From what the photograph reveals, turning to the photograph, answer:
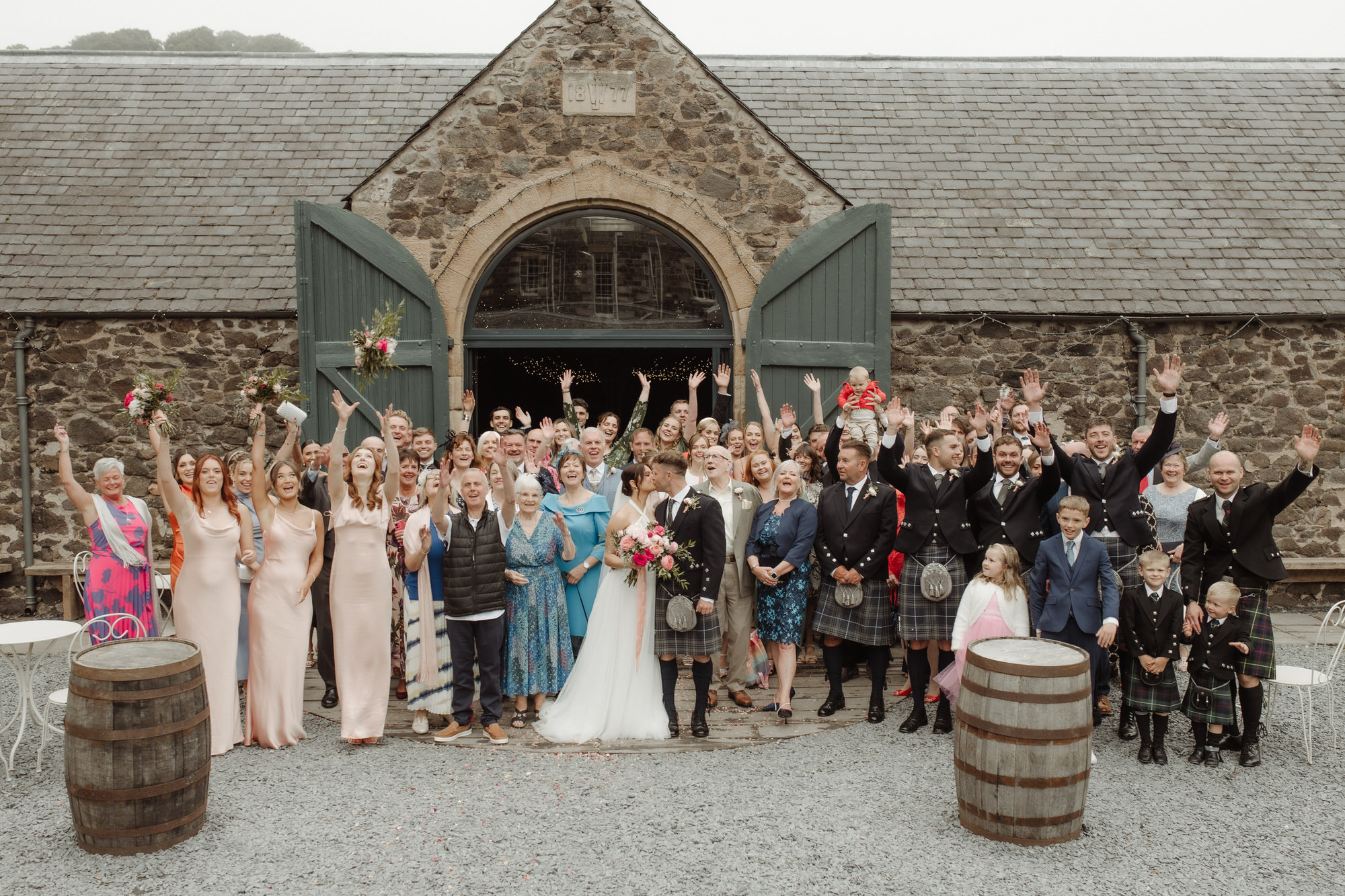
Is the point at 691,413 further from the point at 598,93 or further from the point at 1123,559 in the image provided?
the point at 1123,559

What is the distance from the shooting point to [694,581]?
19.6ft

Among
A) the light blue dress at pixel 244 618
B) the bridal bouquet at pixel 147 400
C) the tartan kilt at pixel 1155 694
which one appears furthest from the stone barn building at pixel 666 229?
the tartan kilt at pixel 1155 694

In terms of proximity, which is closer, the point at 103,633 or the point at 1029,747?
the point at 1029,747

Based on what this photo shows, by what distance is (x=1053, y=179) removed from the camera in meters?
11.2

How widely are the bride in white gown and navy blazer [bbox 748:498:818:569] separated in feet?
2.71

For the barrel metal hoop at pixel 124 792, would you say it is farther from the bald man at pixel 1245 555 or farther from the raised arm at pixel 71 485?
the bald man at pixel 1245 555

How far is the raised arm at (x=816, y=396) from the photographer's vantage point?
808 cm

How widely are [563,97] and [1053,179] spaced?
5982 mm

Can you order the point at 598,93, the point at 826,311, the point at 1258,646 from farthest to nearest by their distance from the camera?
the point at 826,311
the point at 598,93
the point at 1258,646

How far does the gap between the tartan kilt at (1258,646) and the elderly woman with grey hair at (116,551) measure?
6.86 meters

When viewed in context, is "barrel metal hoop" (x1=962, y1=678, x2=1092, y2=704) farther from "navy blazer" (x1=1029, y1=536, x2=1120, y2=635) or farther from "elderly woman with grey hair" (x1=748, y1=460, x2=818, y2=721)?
"elderly woman with grey hair" (x1=748, y1=460, x2=818, y2=721)

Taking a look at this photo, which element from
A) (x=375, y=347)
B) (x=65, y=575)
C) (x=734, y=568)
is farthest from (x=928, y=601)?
(x=65, y=575)

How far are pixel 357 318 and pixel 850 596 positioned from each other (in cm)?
492

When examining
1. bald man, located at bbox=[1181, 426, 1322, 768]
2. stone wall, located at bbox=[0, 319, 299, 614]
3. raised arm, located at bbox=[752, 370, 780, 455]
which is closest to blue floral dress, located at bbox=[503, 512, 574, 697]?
raised arm, located at bbox=[752, 370, 780, 455]
